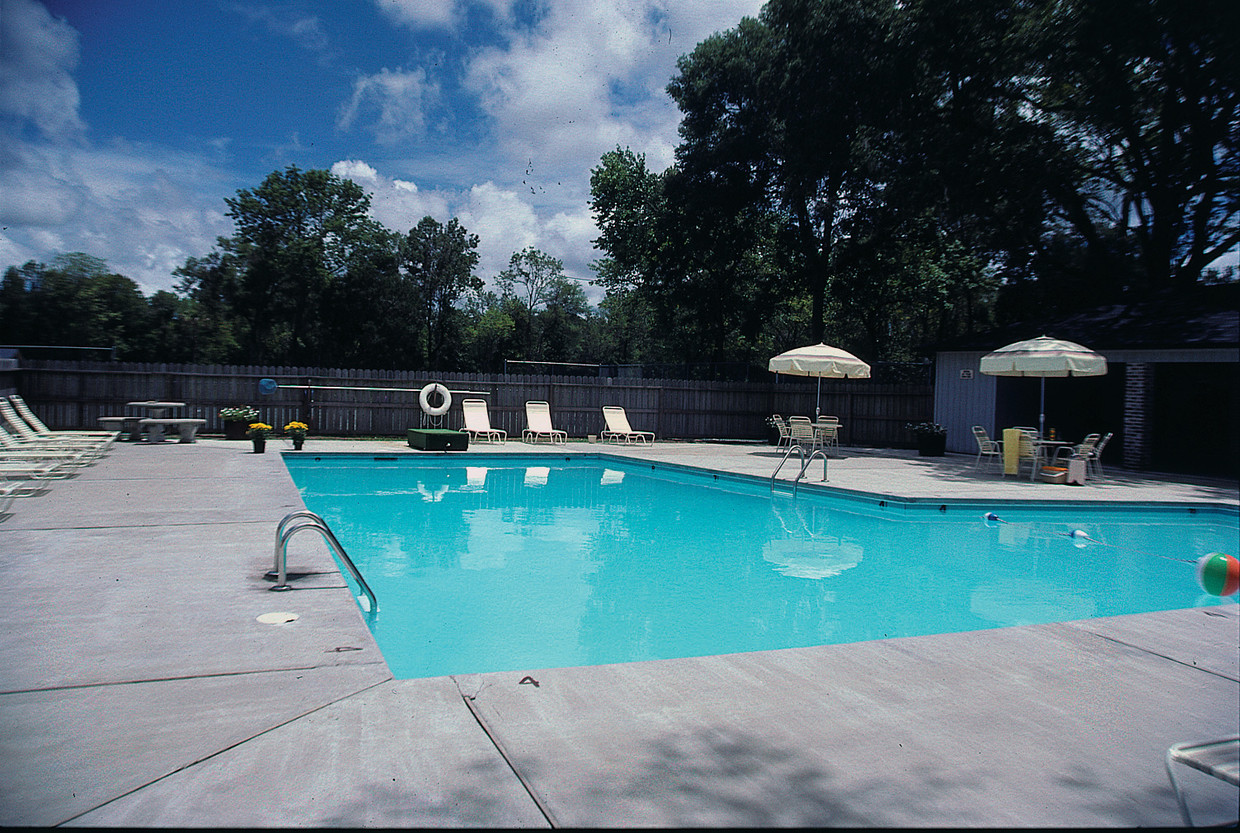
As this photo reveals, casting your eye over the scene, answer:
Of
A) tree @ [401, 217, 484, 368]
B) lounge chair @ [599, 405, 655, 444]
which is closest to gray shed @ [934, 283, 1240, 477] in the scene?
lounge chair @ [599, 405, 655, 444]

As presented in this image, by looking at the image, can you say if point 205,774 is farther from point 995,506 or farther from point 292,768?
point 995,506

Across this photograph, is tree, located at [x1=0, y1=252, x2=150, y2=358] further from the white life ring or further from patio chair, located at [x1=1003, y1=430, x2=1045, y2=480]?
patio chair, located at [x1=1003, y1=430, x2=1045, y2=480]

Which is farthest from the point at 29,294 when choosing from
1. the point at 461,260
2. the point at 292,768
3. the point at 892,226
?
the point at 292,768

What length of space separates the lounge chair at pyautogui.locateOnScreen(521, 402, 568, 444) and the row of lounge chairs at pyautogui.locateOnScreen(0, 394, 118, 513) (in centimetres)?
802

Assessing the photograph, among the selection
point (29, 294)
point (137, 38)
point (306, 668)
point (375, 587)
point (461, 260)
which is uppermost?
point (461, 260)

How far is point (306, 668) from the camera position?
116 inches

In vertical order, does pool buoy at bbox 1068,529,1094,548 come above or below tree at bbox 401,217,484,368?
below

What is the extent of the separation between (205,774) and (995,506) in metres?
9.19

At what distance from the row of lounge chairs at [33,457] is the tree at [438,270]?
26.0m

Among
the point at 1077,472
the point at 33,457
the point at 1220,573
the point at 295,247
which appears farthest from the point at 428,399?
the point at 295,247

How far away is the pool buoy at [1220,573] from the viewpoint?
1.49 metres

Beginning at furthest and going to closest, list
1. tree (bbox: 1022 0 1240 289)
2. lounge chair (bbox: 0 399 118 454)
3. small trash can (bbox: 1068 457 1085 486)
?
tree (bbox: 1022 0 1240 289) < small trash can (bbox: 1068 457 1085 486) < lounge chair (bbox: 0 399 118 454)

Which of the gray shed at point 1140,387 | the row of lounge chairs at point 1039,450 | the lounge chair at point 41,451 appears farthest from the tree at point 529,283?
the lounge chair at point 41,451

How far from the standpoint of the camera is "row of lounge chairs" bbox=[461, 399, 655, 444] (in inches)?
650
